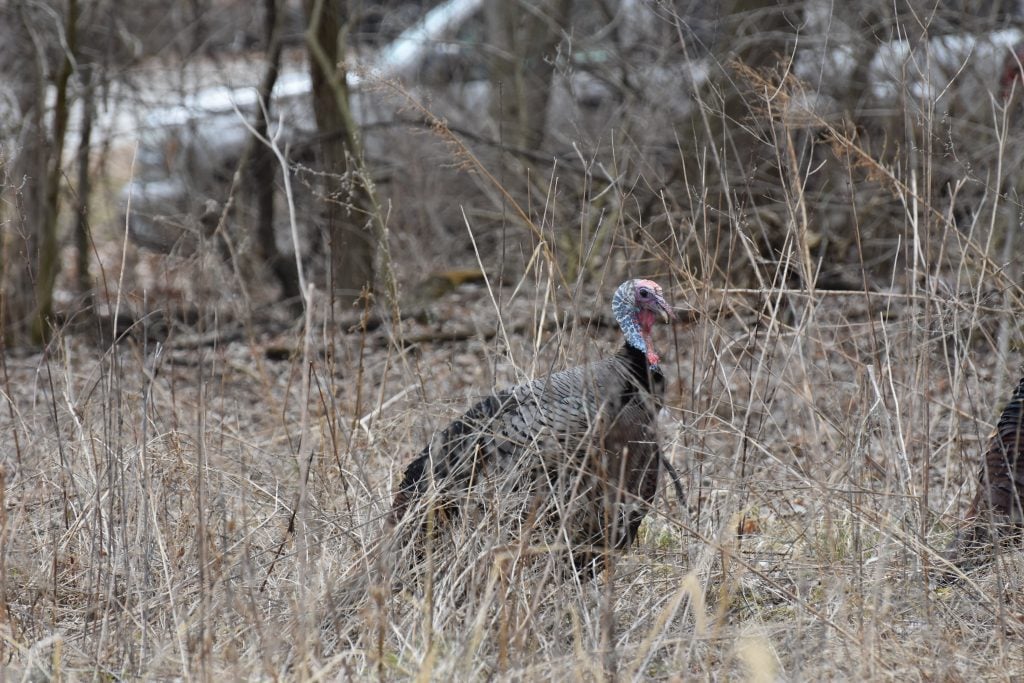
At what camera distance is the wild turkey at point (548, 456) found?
10.3 feet

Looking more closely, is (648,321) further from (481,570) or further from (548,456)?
(481,570)

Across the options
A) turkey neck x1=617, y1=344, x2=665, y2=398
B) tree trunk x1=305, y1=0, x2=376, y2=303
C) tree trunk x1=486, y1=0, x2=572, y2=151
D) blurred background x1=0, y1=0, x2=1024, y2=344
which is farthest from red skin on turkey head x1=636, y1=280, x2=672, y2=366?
tree trunk x1=486, y1=0, x2=572, y2=151

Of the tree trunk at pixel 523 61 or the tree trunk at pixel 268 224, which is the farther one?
the tree trunk at pixel 268 224

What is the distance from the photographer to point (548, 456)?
331 cm

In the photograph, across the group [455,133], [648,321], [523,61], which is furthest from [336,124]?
[648,321]

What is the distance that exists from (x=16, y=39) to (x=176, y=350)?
2.84 metres

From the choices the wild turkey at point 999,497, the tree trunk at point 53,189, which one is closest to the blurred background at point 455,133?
the tree trunk at point 53,189

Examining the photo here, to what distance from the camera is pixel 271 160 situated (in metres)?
7.98

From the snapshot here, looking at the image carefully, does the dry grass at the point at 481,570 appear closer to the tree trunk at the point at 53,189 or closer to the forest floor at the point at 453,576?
the forest floor at the point at 453,576

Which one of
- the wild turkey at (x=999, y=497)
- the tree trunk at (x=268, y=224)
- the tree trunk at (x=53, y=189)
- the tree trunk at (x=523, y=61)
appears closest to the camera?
the wild turkey at (x=999, y=497)

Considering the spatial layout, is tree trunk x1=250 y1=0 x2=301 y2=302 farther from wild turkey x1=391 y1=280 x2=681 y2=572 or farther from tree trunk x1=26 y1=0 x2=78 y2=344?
wild turkey x1=391 y1=280 x2=681 y2=572

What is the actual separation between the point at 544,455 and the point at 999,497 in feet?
4.49

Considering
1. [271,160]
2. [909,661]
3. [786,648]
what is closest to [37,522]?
[786,648]

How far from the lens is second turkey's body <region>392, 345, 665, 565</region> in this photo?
3156 mm
